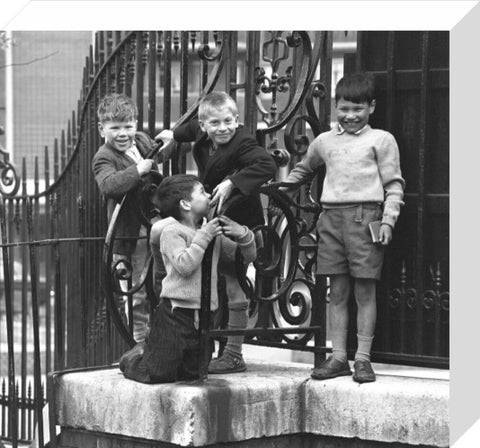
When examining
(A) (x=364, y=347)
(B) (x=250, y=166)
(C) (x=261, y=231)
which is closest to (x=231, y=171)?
(B) (x=250, y=166)

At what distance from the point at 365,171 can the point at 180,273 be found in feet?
3.56

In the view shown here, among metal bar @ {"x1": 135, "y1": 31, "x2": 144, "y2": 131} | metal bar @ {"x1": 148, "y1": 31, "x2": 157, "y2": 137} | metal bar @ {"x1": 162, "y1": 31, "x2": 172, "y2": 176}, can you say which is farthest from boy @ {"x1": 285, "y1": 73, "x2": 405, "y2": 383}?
metal bar @ {"x1": 135, "y1": 31, "x2": 144, "y2": 131}

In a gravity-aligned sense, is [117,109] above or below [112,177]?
above

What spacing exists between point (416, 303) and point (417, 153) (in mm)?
782

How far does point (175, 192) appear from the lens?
662 centimetres

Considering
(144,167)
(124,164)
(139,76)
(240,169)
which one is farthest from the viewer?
(139,76)

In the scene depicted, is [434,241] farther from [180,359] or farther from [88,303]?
[88,303]

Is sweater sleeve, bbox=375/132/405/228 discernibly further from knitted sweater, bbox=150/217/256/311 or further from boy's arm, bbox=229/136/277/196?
knitted sweater, bbox=150/217/256/311

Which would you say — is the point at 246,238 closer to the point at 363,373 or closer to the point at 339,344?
the point at 339,344

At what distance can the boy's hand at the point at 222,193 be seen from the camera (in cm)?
655

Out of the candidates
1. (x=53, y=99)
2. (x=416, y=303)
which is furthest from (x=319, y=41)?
(x=53, y=99)

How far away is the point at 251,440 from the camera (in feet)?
22.0

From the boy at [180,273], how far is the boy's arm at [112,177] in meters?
0.47

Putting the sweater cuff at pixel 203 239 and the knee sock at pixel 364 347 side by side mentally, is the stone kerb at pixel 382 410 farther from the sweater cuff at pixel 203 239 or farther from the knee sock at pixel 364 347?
the sweater cuff at pixel 203 239
